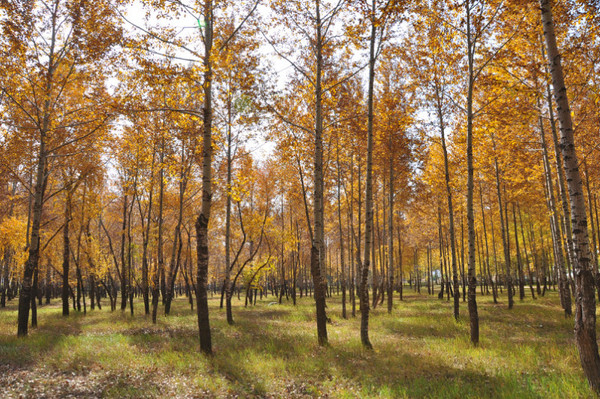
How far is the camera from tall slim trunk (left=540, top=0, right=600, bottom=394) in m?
4.96

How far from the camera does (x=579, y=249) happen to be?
5.12m

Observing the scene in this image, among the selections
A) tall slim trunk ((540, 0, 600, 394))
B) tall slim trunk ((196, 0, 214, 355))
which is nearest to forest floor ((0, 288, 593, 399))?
tall slim trunk ((540, 0, 600, 394))

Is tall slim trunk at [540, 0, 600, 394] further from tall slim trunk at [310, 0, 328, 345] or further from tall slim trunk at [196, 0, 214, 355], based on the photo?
tall slim trunk at [196, 0, 214, 355]

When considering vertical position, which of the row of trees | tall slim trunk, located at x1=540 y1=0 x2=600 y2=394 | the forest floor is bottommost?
the forest floor

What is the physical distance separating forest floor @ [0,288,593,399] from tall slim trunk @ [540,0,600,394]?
58 cm

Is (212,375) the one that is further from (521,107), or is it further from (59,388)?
(521,107)

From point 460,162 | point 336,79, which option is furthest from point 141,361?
point 460,162

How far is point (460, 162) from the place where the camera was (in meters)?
15.9

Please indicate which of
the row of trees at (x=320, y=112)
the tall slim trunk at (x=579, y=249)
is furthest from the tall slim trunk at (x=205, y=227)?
the tall slim trunk at (x=579, y=249)

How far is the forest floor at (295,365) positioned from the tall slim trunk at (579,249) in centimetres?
58

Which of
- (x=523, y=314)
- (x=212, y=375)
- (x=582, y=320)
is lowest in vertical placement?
(x=523, y=314)

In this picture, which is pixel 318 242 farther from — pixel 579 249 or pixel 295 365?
pixel 579 249

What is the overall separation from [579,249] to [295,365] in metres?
6.12

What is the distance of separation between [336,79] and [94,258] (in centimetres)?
2018
